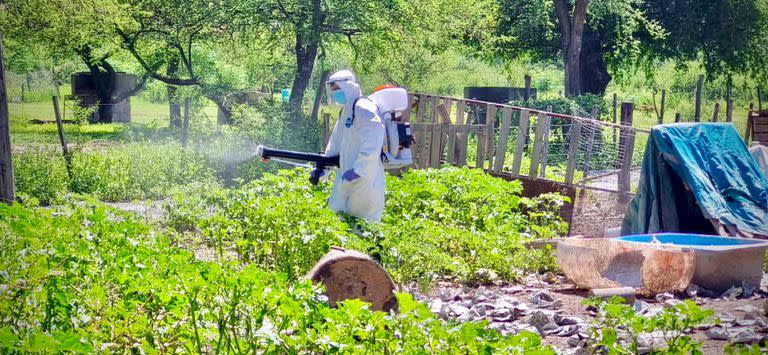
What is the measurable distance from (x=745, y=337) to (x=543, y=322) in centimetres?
145

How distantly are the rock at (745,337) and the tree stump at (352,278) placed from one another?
2.46m

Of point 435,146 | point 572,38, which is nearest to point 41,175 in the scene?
point 435,146

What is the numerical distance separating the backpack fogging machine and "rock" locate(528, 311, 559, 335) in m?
2.60

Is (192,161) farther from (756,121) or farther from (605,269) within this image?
(756,121)

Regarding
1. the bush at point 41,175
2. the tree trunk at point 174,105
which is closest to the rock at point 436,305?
the bush at point 41,175

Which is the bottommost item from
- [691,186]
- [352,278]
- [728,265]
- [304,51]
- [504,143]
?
[728,265]

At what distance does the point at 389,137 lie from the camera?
9609 mm

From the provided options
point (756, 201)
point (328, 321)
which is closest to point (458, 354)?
point (328, 321)

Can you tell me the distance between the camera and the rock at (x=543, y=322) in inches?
292

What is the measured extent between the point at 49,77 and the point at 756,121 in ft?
88.6

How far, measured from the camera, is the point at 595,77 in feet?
108

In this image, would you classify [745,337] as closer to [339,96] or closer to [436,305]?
[436,305]

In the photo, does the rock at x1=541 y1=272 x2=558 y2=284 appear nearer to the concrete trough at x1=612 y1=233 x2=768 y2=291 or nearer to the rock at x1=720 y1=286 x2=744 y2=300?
the concrete trough at x1=612 y1=233 x2=768 y2=291

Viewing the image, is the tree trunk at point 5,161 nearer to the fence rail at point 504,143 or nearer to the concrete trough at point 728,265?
the fence rail at point 504,143
